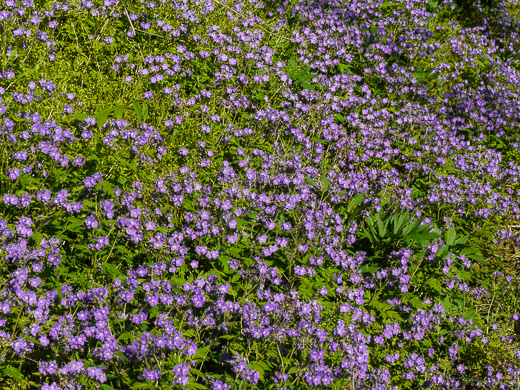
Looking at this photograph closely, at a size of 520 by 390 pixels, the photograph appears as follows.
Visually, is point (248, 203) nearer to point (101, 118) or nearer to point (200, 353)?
point (101, 118)

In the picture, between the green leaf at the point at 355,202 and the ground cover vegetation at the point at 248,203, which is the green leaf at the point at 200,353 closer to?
the ground cover vegetation at the point at 248,203

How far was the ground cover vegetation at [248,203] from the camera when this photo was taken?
359cm

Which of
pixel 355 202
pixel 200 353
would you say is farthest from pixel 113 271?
pixel 355 202

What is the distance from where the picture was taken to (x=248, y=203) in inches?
191

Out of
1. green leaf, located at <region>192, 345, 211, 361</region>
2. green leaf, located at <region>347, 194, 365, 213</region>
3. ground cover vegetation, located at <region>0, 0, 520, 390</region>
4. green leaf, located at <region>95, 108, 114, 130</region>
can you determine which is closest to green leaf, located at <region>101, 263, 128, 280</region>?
ground cover vegetation, located at <region>0, 0, 520, 390</region>

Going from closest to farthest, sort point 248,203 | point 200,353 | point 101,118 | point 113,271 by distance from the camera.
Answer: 1. point 200,353
2. point 113,271
3. point 101,118
4. point 248,203

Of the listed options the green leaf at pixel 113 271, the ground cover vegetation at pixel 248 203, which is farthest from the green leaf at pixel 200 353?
the green leaf at pixel 113 271

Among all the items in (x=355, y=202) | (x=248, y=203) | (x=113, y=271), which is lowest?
(x=113, y=271)

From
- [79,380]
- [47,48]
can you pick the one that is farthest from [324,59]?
[79,380]

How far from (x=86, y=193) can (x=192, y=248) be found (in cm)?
102

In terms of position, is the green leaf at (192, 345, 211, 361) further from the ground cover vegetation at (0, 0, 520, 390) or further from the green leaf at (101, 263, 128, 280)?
the green leaf at (101, 263, 128, 280)

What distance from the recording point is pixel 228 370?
379 centimetres

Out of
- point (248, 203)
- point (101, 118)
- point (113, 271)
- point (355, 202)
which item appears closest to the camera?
point (113, 271)

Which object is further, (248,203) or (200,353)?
(248,203)
